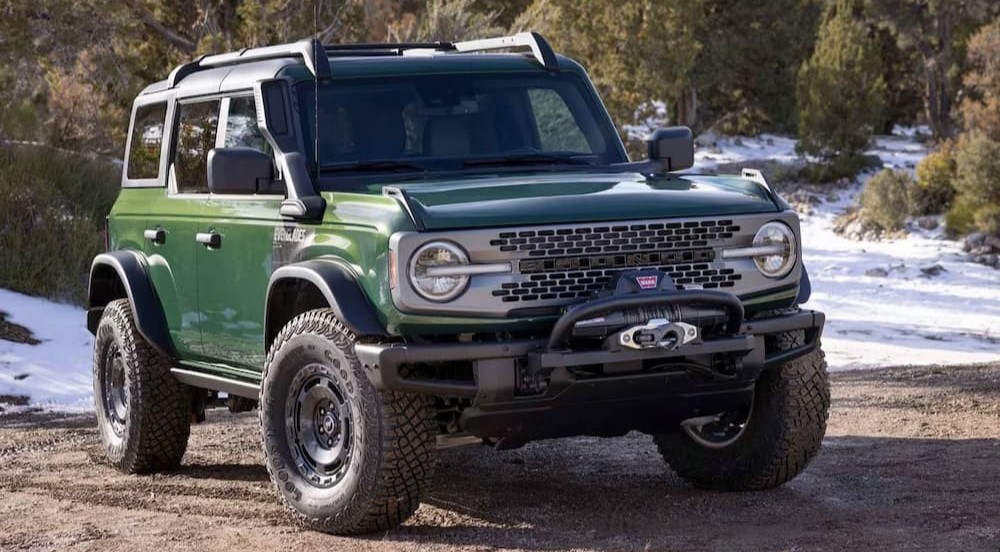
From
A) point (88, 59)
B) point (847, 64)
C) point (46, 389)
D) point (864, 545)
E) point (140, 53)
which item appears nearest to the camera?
point (864, 545)

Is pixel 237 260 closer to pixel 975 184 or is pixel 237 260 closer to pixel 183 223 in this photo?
pixel 183 223

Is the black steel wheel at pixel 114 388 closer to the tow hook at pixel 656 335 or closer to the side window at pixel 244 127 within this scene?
the side window at pixel 244 127

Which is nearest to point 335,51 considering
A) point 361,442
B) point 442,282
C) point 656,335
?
point 442,282

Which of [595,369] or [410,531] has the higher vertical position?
[595,369]

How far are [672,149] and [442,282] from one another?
6.79ft

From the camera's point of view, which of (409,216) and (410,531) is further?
(410,531)

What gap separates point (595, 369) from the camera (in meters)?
5.82

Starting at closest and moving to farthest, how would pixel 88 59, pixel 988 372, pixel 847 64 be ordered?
pixel 988 372
pixel 88 59
pixel 847 64

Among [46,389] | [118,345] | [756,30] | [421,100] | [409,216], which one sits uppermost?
[756,30]

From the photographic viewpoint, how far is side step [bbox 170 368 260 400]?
22.9 feet

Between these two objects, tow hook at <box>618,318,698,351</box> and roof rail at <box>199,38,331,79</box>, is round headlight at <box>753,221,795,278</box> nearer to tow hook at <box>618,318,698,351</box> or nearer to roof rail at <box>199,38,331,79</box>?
tow hook at <box>618,318,698,351</box>

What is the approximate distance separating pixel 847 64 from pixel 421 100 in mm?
35695

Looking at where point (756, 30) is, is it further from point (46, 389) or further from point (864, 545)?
point (864, 545)

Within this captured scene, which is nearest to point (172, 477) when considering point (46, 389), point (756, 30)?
point (46, 389)
